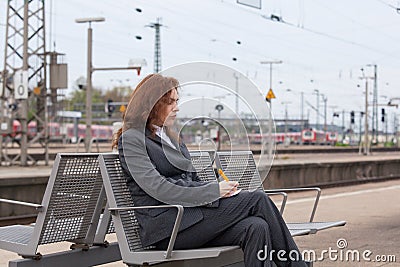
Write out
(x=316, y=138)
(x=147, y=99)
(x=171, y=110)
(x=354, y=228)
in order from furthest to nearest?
(x=316, y=138), (x=354, y=228), (x=171, y=110), (x=147, y=99)

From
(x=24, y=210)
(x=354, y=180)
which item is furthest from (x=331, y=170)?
(x=24, y=210)

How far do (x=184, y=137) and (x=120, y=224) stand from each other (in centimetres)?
100

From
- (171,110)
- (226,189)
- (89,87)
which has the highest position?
(89,87)

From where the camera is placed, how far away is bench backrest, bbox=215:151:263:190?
267 inches

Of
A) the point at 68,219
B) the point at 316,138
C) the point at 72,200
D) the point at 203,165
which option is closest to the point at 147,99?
the point at 72,200

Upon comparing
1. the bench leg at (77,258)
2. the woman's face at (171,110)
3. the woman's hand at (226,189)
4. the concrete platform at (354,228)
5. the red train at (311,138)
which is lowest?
the red train at (311,138)

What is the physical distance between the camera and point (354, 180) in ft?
86.6

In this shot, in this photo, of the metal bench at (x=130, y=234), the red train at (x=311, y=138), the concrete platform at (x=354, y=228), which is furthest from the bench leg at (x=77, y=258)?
the red train at (x=311, y=138)

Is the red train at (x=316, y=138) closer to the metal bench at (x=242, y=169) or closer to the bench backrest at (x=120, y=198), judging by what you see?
the metal bench at (x=242, y=169)

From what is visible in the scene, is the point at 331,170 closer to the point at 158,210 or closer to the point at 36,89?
the point at 36,89

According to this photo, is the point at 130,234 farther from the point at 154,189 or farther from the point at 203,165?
the point at 203,165

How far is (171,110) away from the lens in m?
5.44

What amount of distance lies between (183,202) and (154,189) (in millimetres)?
209

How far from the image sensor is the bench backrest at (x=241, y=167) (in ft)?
22.2
